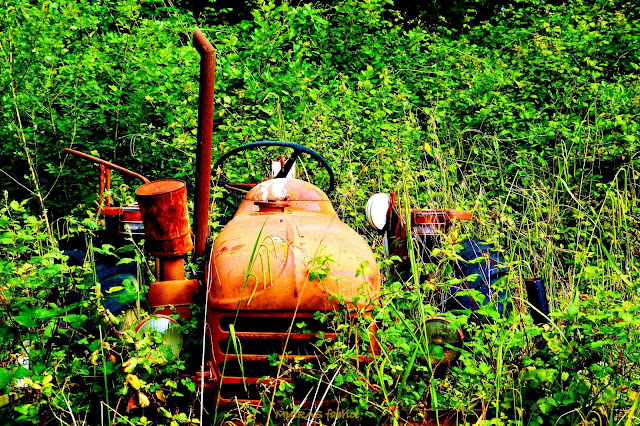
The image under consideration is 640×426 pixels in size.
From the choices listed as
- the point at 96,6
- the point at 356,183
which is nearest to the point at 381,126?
the point at 356,183

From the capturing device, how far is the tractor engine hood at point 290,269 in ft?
6.38

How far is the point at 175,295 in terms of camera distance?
2262 millimetres

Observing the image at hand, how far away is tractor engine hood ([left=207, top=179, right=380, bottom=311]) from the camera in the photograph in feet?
6.38

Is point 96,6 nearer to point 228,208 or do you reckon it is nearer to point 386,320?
point 228,208

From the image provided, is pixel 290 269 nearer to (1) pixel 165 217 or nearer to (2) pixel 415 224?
(1) pixel 165 217

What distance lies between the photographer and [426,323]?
6.85ft

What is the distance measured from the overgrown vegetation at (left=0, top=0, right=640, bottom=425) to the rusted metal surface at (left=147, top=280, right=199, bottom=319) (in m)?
0.07

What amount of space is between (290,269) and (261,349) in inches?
11.8

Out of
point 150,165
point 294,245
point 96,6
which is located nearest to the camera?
point 294,245

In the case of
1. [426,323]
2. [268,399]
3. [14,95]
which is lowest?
[268,399]

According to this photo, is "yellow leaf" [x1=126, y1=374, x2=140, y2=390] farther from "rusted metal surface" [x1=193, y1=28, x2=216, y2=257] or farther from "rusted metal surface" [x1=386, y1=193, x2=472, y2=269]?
"rusted metal surface" [x1=386, y1=193, x2=472, y2=269]

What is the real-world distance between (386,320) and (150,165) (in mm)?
3642

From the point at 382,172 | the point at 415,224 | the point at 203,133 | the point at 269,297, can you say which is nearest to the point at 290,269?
the point at 269,297

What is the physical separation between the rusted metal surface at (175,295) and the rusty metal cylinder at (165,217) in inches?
4.7
